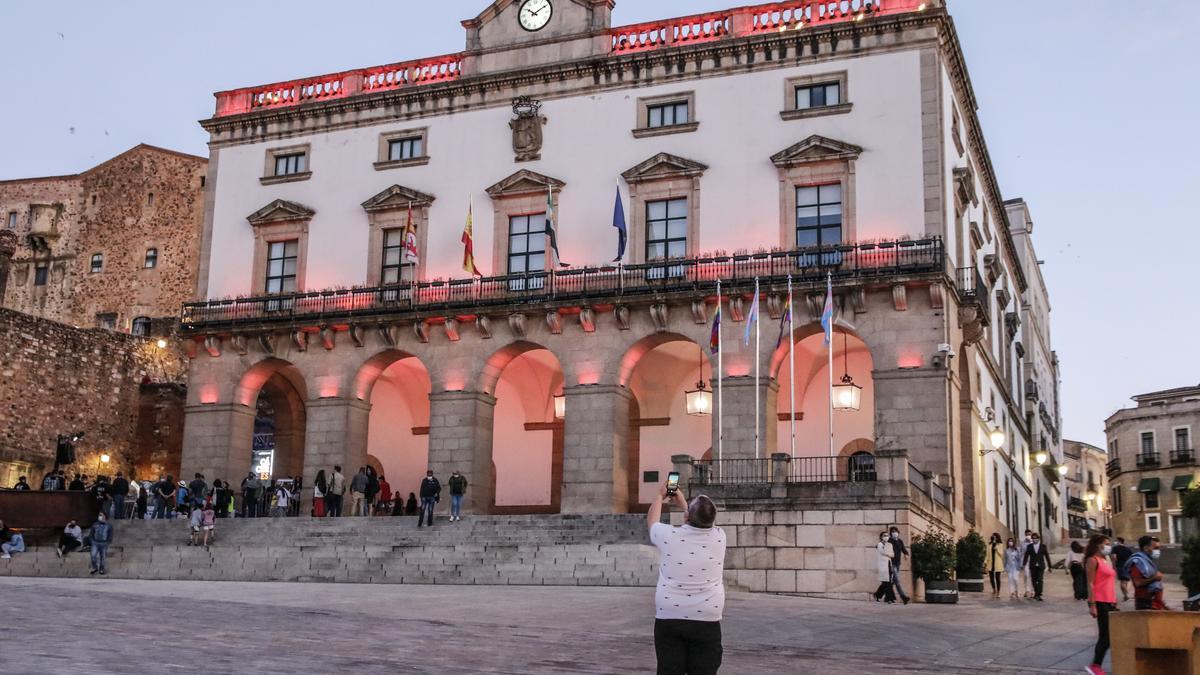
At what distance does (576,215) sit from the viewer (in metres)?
37.2

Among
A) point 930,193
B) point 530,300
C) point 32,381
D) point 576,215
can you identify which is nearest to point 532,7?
point 576,215

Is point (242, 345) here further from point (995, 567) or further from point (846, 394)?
point (995, 567)

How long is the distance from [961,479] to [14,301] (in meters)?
54.6

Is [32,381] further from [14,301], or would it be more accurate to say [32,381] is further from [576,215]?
[14,301]

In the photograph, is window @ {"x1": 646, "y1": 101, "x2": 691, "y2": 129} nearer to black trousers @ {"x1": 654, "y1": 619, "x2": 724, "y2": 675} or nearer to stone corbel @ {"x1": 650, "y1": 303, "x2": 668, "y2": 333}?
stone corbel @ {"x1": 650, "y1": 303, "x2": 668, "y2": 333}

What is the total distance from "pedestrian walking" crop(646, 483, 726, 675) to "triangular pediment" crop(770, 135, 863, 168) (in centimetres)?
2681

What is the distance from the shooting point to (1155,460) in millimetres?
77125

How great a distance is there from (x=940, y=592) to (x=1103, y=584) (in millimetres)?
10933

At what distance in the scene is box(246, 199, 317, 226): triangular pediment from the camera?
40.8 m

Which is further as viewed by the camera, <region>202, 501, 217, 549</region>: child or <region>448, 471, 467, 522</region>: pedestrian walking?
<region>448, 471, 467, 522</region>: pedestrian walking

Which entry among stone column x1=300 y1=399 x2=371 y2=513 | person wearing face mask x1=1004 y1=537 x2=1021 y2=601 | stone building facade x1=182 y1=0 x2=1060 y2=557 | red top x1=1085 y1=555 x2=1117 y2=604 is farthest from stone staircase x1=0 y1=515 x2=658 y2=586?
red top x1=1085 y1=555 x2=1117 y2=604

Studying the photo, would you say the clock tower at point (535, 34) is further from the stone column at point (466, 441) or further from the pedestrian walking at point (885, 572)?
the pedestrian walking at point (885, 572)

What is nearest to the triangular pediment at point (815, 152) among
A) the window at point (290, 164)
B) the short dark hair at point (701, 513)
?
the window at point (290, 164)

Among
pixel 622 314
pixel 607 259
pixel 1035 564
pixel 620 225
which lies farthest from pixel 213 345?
pixel 1035 564
